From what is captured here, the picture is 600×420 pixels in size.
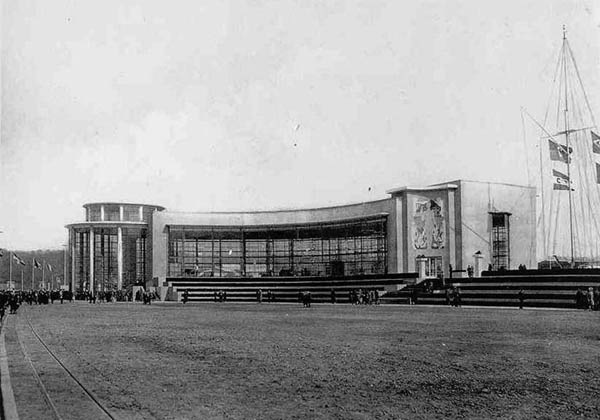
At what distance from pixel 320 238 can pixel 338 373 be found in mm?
68483

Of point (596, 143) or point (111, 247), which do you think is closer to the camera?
point (596, 143)

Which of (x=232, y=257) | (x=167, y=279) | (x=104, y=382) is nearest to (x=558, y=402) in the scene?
(x=104, y=382)

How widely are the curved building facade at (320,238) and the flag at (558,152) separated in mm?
12713

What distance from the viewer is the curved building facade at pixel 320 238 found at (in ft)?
193

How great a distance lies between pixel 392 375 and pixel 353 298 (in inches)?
1641

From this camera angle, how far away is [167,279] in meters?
76.2

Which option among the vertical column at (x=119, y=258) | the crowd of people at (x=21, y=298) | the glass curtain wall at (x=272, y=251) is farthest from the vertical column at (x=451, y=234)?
the vertical column at (x=119, y=258)

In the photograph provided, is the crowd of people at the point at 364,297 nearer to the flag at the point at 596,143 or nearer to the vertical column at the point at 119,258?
the flag at the point at 596,143

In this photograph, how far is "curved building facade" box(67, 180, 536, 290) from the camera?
5888 centimetres

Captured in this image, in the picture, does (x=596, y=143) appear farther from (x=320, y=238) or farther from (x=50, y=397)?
(x=320, y=238)

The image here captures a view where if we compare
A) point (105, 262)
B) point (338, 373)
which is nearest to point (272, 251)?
point (105, 262)

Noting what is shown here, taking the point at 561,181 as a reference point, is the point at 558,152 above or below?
above

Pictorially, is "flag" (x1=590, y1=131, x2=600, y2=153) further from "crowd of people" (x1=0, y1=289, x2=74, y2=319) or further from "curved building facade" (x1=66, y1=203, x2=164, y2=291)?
"curved building facade" (x1=66, y1=203, x2=164, y2=291)

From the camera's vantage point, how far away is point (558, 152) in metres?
45.9
